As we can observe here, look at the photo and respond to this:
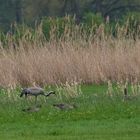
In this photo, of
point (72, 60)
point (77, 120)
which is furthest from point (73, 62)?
point (77, 120)

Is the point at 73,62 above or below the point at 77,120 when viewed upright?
above

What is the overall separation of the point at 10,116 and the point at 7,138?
108 inches

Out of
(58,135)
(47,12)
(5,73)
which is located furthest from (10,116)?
(47,12)

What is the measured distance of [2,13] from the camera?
55.3 meters

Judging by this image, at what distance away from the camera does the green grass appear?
11.6 metres

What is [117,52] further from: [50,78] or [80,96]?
[80,96]

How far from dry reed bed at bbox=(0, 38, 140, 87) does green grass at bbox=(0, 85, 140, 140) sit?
4390 mm

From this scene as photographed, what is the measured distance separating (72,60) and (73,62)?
8cm

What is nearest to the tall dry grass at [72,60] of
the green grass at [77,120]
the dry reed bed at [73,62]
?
the dry reed bed at [73,62]

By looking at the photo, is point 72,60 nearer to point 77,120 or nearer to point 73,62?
point 73,62

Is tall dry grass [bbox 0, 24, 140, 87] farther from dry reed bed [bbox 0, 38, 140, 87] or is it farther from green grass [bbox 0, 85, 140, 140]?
green grass [bbox 0, 85, 140, 140]

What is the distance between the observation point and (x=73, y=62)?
2216 centimetres

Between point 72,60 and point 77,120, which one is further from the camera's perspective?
point 72,60

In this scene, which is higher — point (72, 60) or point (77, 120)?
point (72, 60)
